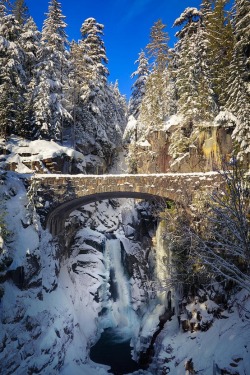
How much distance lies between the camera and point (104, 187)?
748 inches

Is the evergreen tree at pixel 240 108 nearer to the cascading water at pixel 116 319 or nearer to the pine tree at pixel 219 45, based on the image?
the pine tree at pixel 219 45

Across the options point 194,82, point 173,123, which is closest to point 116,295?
point 173,123

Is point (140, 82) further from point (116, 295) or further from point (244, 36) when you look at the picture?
point (116, 295)

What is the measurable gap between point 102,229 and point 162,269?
1056 cm

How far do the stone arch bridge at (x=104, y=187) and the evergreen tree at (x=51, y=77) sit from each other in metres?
10.0

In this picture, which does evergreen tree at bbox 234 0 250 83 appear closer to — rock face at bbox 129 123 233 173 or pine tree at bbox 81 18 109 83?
rock face at bbox 129 123 233 173

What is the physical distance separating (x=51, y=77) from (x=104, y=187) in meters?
16.1

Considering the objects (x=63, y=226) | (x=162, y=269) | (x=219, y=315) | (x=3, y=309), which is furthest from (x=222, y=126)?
(x=3, y=309)

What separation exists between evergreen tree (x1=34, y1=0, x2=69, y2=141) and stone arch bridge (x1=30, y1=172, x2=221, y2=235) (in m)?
10.0

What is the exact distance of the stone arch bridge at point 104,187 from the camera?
58.1ft

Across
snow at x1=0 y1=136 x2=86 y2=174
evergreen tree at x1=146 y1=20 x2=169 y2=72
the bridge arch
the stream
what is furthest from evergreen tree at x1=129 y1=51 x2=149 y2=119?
the stream

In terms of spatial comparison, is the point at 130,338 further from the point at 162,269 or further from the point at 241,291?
the point at 241,291

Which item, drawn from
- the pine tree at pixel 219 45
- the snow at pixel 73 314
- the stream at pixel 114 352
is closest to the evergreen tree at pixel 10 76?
the snow at pixel 73 314

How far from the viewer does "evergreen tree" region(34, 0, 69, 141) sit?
27.1 meters
